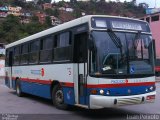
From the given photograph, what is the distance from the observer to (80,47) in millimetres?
10688

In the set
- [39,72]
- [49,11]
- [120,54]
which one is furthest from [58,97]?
[49,11]

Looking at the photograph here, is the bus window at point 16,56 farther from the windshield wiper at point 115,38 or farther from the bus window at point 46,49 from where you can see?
the windshield wiper at point 115,38

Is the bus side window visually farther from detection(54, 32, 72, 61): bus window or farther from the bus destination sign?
the bus destination sign

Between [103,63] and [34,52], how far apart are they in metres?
5.85

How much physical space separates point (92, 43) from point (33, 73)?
5857 mm

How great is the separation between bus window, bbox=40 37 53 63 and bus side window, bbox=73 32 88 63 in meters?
2.27

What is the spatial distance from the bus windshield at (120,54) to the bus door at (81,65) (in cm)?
50

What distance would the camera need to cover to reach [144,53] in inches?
411

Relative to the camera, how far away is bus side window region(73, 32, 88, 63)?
10.3 metres

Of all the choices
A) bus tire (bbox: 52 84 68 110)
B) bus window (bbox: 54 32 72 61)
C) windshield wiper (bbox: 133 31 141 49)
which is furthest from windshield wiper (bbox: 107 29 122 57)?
bus tire (bbox: 52 84 68 110)

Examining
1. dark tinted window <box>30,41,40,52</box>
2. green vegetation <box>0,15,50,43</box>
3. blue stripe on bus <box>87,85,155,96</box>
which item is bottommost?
blue stripe on bus <box>87,85,155,96</box>

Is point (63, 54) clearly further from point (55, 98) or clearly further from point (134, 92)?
point (134, 92)

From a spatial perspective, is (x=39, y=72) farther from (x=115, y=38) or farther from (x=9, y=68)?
(x=9, y=68)

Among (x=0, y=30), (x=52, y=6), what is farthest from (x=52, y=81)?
(x=52, y=6)
